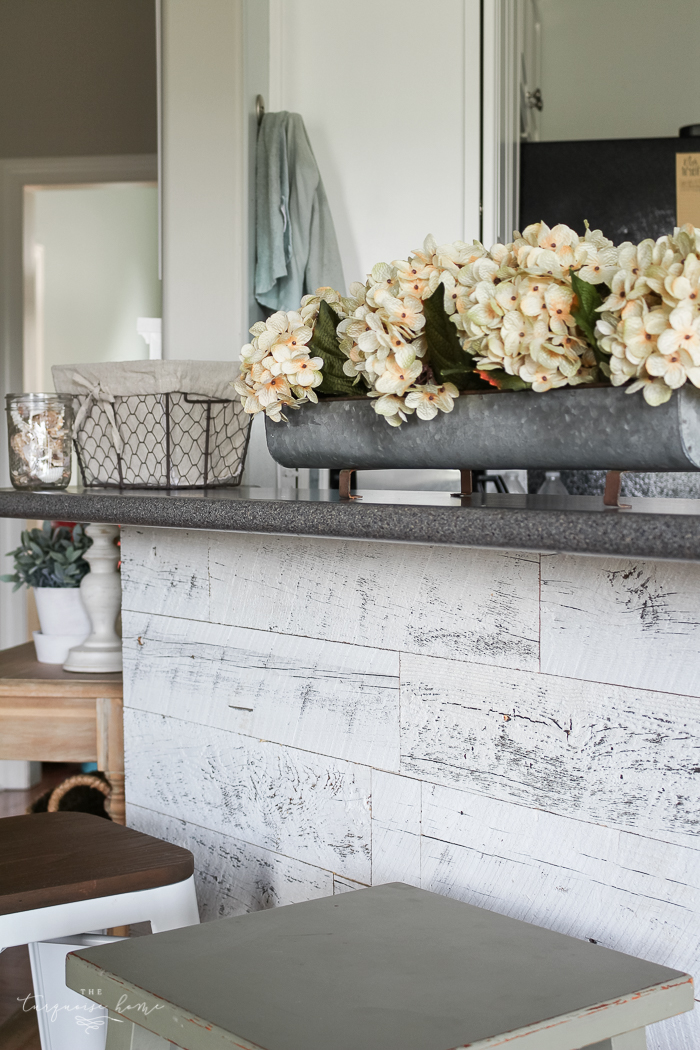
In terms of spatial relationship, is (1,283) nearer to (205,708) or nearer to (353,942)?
(205,708)

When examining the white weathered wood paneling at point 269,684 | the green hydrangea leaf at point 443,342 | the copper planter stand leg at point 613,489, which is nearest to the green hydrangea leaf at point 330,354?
the green hydrangea leaf at point 443,342

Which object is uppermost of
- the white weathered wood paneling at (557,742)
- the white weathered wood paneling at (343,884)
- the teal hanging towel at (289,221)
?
the teal hanging towel at (289,221)

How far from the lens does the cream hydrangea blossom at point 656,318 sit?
2.06 ft

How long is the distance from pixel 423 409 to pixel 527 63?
8.33ft

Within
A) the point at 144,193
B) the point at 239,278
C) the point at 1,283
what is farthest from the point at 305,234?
the point at 144,193

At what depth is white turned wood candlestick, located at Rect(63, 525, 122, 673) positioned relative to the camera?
1.66m

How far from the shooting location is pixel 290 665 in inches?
48.6

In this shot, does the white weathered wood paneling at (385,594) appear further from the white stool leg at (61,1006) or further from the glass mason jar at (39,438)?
the white stool leg at (61,1006)

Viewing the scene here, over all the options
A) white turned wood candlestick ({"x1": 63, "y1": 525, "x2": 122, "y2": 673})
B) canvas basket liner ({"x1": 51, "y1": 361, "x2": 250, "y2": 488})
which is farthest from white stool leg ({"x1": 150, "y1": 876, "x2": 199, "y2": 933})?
white turned wood candlestick ({"x1": 63, "y1": 525, "x2": 122, "y2": 673})

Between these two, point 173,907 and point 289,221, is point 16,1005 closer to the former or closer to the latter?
point 173,907

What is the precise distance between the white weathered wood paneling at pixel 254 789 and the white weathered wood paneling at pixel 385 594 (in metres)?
0.16

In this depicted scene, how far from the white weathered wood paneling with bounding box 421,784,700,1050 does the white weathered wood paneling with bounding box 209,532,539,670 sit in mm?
157

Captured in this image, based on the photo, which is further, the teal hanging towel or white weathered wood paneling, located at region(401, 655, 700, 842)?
the teal hanging towel

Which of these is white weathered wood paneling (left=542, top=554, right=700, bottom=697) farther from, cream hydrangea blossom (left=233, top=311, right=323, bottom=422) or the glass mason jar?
the glass mason jar
